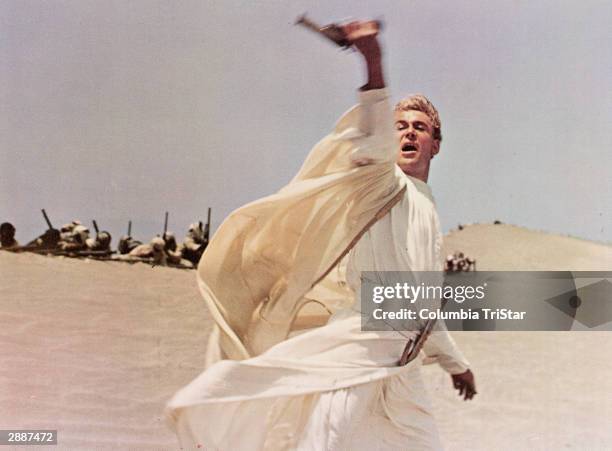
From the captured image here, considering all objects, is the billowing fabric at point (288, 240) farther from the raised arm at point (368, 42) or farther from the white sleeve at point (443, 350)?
the white sleeve at point (443, 350)

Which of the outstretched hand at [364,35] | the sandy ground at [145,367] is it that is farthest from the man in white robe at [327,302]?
the sandy ground at [145,367]

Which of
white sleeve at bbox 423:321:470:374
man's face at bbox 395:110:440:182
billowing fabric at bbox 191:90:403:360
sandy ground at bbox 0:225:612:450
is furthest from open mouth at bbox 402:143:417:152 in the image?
sandy ground at bbox 0:225:612:450

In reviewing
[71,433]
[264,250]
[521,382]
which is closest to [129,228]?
[71,433]

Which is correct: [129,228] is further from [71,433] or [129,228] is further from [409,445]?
[409,445]

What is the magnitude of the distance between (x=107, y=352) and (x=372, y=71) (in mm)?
3195

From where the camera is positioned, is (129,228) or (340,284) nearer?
(340,284)

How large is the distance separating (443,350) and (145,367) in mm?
2550

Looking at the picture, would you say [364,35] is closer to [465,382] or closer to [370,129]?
[370,129]

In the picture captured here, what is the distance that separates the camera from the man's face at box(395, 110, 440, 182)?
156 inches

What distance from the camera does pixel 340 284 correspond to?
12.6ft

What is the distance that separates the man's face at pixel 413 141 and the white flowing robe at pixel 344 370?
0.19 meters

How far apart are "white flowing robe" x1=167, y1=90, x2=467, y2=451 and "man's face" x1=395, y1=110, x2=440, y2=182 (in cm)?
19

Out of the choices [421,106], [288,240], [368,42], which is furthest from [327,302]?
[368,42]

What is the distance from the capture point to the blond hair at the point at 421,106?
399 cm
